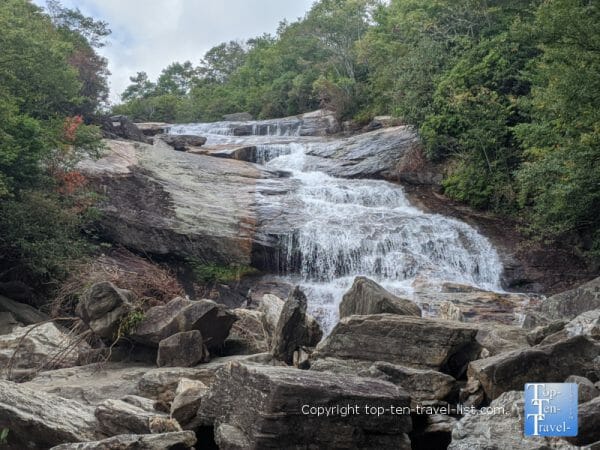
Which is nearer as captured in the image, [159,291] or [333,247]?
[159,291]

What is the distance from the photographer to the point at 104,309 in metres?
8.09

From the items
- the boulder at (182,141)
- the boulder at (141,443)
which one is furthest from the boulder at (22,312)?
A: the boulder at (182,141)

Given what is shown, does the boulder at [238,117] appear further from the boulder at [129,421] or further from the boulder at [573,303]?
the boulder at [129,421]

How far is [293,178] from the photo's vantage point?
2095 centimetres

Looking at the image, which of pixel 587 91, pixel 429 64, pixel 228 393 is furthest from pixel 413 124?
pixel 228 393

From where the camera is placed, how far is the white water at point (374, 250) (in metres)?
14.5

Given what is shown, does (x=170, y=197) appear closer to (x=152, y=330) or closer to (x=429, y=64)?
(x=152, y=330)

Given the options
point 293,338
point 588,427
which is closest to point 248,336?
point 293,338

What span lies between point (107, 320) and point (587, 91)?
1131cm

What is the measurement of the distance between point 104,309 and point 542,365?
5866mm

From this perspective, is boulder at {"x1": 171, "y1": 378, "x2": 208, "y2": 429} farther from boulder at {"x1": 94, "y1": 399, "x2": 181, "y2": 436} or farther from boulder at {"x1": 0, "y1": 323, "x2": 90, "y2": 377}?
boulder at {"x1": 0, "y1": 323, "x2": 90, "y2": 377}

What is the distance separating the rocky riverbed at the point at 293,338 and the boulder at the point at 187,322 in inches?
Answer: 0.9

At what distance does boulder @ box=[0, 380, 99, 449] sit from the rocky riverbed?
0.02 metres

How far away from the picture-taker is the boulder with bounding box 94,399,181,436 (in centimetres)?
503
